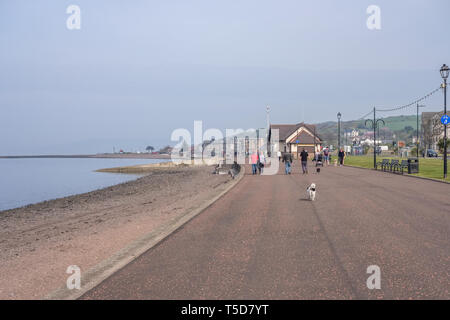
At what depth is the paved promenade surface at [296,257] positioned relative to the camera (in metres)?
5.02

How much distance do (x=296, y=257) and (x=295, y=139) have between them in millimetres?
74396

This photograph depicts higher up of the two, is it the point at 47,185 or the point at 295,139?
the point at 295,139

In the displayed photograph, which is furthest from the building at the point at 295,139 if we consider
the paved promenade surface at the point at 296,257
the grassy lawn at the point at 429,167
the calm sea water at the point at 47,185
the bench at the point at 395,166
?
the paved promenade surface at the point at 296,257

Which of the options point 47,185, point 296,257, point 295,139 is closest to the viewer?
point 296,257

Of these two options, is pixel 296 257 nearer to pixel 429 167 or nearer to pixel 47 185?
pixel 429 167

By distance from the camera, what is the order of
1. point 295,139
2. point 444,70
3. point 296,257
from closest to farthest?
1. point 296,257
2. point 444,70
3. point 295,139

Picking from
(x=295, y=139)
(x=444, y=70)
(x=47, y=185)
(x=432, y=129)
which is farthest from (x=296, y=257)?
(x=432, y=129)

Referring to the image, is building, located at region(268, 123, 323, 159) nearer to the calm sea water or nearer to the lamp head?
the calm sea water

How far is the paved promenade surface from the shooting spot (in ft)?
16.5

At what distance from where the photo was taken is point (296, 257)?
257 inches

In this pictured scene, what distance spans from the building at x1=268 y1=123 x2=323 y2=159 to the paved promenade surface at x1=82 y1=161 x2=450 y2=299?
209 ft

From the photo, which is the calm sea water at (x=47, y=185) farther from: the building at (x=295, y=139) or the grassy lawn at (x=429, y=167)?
the building at (x=295, y=139)

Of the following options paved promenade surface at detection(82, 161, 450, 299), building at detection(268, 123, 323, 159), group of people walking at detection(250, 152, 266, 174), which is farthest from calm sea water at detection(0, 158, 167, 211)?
building at detection(268, 123, 323, 159)

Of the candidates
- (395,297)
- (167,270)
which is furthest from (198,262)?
(395,297)
